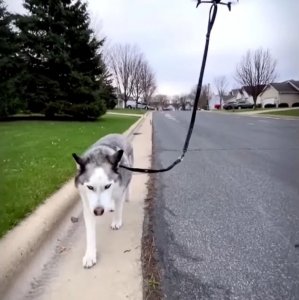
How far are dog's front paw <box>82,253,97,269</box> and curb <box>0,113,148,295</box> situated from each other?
57cm

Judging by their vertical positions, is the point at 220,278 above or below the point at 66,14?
below

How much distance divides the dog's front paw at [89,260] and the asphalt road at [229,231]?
2.04ft

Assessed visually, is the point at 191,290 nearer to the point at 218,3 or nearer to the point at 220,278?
the point at 220,278

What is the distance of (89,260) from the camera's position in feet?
12.4

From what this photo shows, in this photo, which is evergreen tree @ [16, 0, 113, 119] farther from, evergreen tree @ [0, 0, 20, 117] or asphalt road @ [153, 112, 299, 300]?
asphalt road @ [153, 112, 299, 300]

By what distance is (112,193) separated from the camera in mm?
3633

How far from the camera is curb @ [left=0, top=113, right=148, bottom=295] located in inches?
143

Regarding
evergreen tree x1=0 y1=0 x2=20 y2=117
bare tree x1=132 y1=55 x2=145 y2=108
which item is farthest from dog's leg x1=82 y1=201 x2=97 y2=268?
bare tree x1=132 y1=55 x2=145 y2=108

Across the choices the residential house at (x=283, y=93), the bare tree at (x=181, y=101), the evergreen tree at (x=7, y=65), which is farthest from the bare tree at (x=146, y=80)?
the evergreen tree at (x=7, y=65)

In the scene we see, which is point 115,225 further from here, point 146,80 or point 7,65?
point 146,80

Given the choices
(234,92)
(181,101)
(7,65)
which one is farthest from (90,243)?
(181,101)

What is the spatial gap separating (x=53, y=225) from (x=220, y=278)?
2282 millimetres

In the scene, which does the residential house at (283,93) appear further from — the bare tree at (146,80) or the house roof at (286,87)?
the bare tree at (146,80)

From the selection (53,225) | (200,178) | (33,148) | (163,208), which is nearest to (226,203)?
(163,208)
